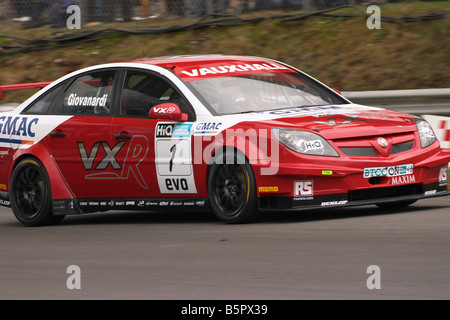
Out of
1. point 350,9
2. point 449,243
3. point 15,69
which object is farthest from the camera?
point 15,69

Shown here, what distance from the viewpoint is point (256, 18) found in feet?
59.6

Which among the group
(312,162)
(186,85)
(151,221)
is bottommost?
(151,221)

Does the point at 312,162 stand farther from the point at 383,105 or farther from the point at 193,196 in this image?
the point at 383,105

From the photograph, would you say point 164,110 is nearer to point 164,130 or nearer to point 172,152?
point 164,130

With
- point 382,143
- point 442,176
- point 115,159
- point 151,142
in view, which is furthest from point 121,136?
point 442,176

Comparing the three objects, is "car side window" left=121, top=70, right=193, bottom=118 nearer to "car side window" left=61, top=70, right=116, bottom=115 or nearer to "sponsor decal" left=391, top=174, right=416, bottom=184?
"car side window" left=61, top=70, right=116, bottom=115

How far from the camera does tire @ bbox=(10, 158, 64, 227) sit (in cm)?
970

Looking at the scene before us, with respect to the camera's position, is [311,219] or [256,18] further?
[256,18]

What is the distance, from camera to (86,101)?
31.5ft

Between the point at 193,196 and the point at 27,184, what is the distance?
211cm

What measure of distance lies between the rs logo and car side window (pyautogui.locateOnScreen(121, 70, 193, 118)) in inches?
11.6

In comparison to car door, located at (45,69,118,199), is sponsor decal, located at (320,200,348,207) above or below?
below

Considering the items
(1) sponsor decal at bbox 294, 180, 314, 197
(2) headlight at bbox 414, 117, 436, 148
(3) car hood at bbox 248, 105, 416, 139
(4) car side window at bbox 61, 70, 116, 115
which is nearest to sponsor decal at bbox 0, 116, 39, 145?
(4) car side window at bbox 61, 70, 116, 115
